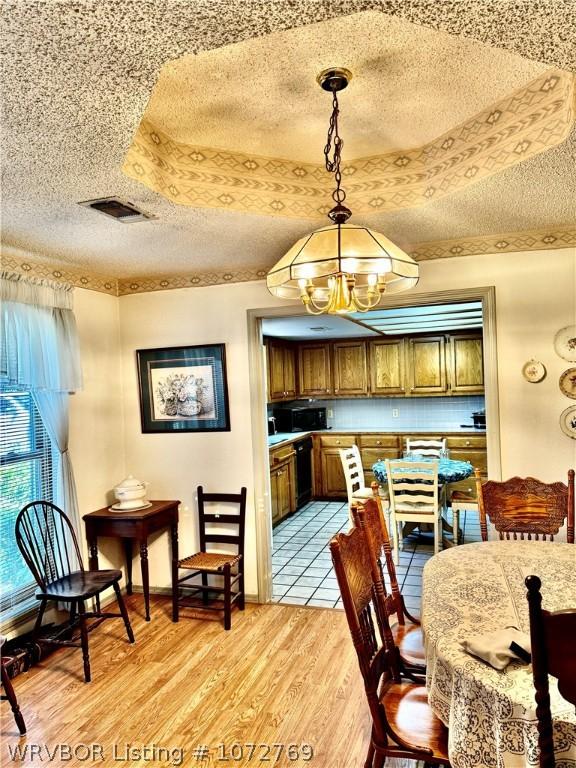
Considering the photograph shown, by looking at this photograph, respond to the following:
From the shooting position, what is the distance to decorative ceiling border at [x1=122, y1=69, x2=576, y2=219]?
1.92 m

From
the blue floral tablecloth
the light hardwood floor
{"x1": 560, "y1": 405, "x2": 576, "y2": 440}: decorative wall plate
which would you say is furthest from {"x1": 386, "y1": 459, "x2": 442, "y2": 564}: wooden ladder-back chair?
{"x1": 560, "y1": 405, "x2": 576, "y2": 440}: decorative wall plate

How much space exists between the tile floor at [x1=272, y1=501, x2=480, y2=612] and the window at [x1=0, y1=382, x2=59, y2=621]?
173cm

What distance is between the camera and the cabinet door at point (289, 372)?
6.83m

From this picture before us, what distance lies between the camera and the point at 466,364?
648cm

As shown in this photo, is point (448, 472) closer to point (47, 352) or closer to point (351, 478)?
point (351, 478)

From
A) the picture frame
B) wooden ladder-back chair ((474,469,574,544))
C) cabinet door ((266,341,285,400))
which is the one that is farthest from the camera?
cabinet door ((266,341,285,400))

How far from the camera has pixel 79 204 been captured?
7.75 ft

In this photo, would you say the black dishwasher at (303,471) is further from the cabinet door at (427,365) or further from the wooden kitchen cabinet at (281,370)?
the cabinet door at (427,365)

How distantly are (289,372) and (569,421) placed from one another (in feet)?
14.2

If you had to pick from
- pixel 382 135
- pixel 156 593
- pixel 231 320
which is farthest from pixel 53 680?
pixel 382 135

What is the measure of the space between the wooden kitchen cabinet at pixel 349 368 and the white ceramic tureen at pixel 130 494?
152 inches

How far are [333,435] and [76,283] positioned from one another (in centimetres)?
409

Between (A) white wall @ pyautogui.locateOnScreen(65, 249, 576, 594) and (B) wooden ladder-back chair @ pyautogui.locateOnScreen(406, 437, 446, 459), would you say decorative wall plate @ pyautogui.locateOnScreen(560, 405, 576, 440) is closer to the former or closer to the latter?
(A) white wall @ pyautogui.locateOnScreen(65, 249, 576, 594)

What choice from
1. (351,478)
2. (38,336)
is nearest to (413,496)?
(351,478)
